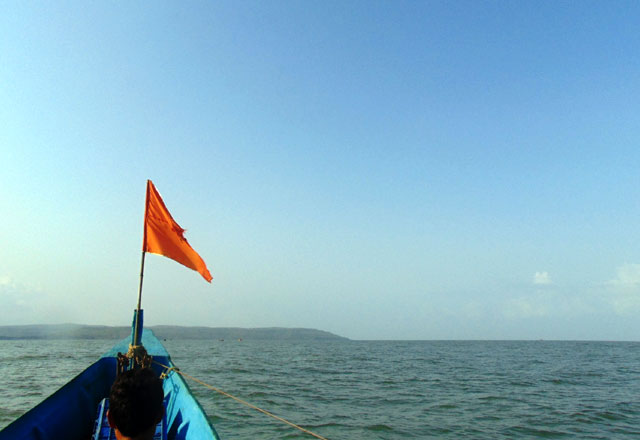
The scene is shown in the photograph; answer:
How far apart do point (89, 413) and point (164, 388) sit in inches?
56.6

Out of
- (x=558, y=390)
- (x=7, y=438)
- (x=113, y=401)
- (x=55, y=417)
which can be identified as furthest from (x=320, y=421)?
(x=558, y=390)

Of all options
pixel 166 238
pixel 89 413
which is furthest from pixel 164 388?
pixel 166 238

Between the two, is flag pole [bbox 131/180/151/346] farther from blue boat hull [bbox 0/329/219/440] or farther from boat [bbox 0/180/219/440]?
Result: blue boat hull [bbox 0/329/219/440]

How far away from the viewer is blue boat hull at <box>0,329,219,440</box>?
16.0 feet

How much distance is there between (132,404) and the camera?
9.68 ft

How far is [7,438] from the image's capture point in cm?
446

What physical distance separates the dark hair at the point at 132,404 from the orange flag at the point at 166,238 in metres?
6.17

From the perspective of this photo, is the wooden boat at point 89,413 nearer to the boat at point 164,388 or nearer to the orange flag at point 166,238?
the boat at point 164,388

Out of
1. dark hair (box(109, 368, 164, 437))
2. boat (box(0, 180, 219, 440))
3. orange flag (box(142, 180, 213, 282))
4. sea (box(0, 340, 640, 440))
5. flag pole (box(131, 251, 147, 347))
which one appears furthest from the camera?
sea (box(0, 340, 640, 440))

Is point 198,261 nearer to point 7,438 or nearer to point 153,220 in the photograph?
point 153,220

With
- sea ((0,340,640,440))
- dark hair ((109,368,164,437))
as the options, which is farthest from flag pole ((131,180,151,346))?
dark hair ((109,368,164,437))

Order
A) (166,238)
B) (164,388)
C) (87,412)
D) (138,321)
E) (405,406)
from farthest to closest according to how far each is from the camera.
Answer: (405,406)
(166,238)
(138,321)
(164,388)
(87,412)

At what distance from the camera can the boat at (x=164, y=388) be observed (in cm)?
513

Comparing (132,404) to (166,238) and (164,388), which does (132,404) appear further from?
(166,238)
